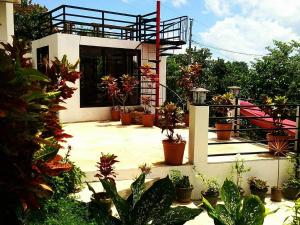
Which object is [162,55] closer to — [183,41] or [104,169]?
[183,41]

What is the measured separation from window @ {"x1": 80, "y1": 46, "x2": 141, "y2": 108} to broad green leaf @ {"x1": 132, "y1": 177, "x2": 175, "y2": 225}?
8.49 m

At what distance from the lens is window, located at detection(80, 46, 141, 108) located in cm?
1043

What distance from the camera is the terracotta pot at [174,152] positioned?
5402 mm

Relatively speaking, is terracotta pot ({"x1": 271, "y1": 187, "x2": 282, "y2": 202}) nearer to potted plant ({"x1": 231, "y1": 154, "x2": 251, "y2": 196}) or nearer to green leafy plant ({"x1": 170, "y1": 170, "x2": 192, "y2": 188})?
potted plant ({"x1": 231, "y1": 154, "x2": 251, "y2": 196})

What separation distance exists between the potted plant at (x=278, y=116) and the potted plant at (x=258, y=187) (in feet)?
2.93

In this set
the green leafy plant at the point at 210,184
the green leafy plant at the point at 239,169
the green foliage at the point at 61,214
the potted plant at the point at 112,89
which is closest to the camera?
the green foliage at the point at 61,214

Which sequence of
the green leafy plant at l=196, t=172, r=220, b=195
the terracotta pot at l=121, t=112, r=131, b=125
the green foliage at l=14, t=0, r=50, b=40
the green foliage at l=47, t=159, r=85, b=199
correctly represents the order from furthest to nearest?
1. the green foliage at l=14, t=0, r=50, b=40
2. the terracotta pot at l=121, t=112, r=131, b=125
3. the green leafy plant at l=196, t=172, r=220, b=195
4. the green foliage at l=47, t=159, r=85, b=199

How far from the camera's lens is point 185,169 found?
5469 mm

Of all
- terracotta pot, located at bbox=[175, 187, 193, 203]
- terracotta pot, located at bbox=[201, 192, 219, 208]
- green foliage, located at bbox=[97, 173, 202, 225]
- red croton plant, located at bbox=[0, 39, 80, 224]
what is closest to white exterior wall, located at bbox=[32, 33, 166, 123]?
terracotta pot, located at bbox=[175, 187, 193, 203]

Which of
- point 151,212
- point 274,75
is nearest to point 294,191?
point 151,212

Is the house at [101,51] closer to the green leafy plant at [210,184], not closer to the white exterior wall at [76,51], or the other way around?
the white exterior wall at [76,51]

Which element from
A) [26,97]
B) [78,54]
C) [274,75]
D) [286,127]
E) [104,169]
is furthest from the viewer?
[274,75]

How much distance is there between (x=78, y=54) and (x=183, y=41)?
334 centimetres

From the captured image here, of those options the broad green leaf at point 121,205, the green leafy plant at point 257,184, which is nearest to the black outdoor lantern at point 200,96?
the green leafy plant at point 257,184
